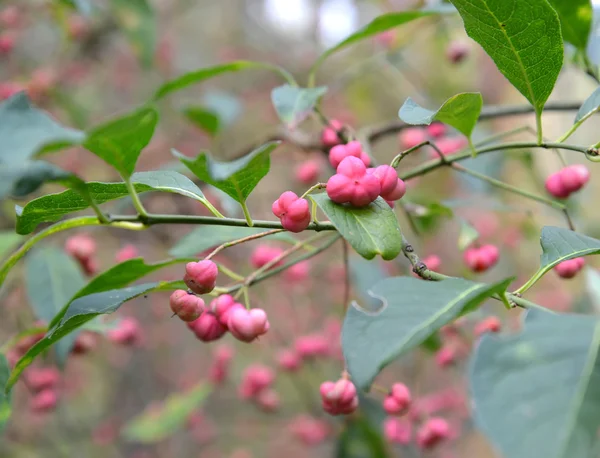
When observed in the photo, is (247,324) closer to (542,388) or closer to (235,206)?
(542,388)

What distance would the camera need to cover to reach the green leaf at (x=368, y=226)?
61 cm

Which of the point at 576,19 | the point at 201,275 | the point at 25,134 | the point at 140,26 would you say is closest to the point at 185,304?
the point at 201,275

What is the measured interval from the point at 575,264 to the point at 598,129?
248 cm

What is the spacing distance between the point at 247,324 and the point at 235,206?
0.78m

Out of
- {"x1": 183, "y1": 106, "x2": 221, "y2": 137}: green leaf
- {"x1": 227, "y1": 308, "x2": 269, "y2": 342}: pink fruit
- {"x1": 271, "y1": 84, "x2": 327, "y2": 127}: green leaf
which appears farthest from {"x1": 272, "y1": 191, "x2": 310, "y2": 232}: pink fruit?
{"x1": 183, "y1": 106, "x2": 221, "y2": 137}: green leaf

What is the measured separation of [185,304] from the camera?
2.34 ft

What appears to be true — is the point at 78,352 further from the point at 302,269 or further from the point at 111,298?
the point at 302,269

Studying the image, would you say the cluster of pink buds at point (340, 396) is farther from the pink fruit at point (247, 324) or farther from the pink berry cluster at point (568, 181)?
the pink berry cluster at point (568, 181)

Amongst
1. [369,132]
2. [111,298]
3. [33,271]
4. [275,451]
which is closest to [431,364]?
[275,451]

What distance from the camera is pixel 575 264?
0.96 m

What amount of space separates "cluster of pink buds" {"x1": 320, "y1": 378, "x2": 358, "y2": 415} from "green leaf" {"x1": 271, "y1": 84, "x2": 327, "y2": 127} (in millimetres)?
422

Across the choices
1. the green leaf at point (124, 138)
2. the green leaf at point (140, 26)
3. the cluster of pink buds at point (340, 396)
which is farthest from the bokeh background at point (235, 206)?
the green leaf at point (124, 138)

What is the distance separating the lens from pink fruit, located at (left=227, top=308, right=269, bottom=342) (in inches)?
27.9

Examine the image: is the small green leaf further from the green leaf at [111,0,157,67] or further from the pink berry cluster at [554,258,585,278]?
the green leaf at [111,0,157,67]
